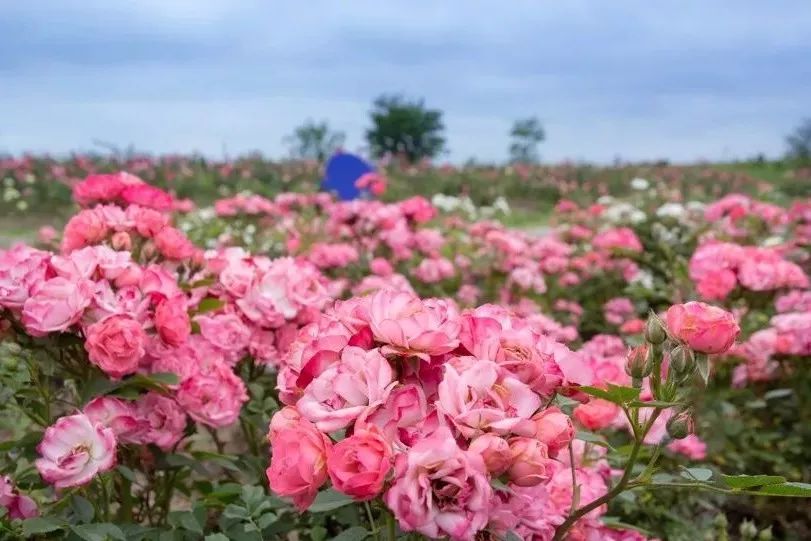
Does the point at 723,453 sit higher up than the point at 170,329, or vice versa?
the point at 170,329

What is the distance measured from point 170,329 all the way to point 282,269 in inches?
13.4

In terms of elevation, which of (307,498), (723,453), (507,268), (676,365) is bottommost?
(723,453)

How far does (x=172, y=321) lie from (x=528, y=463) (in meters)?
0.70

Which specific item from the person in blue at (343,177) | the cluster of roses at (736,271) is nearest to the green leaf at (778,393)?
the cluster of roses at (736,271)

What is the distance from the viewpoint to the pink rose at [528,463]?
85 cm

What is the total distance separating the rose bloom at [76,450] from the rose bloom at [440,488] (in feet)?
1.93

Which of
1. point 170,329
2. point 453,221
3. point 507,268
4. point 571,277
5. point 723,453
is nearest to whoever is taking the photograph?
point 170,329

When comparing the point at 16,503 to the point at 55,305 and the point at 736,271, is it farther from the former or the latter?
the point at 736,271

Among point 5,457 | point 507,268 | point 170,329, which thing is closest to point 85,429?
point 170,329

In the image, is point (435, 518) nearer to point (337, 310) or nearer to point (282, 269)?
point (337, 310)

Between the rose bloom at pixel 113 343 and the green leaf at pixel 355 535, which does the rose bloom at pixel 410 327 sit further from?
the rose bloom at pixel 113 343

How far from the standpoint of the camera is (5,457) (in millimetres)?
1512

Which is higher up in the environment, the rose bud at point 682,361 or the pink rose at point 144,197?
the pink rose at point 144,197

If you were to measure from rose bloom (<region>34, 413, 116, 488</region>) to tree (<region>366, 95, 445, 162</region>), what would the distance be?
24897mm
